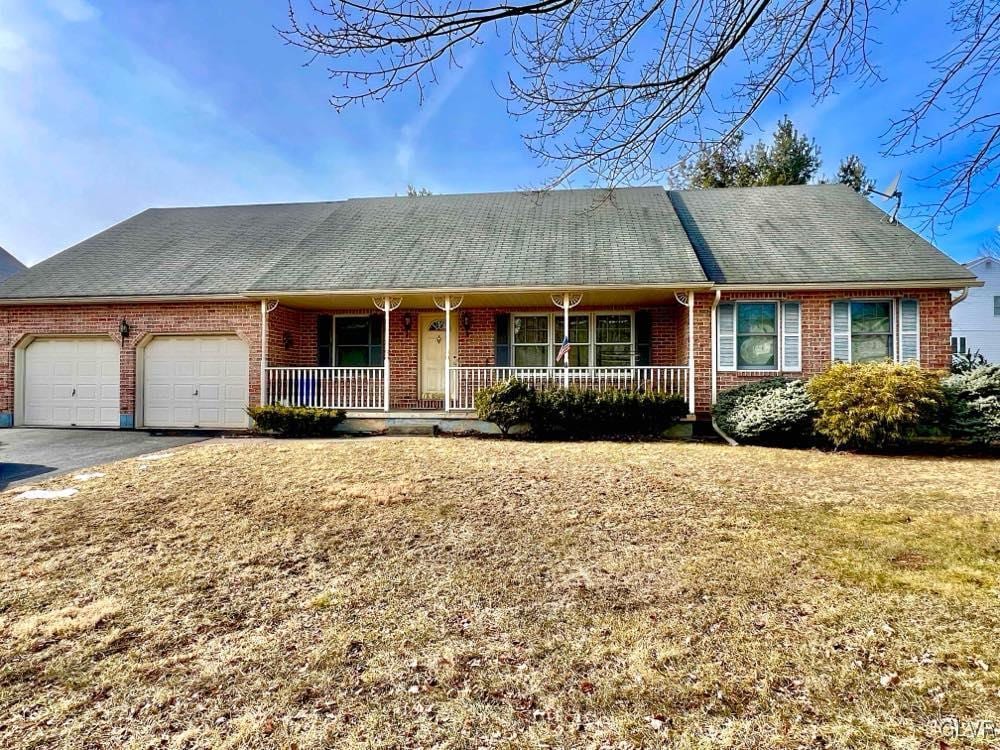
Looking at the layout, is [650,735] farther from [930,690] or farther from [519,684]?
[930,690]

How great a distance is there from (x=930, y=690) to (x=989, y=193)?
3724mm

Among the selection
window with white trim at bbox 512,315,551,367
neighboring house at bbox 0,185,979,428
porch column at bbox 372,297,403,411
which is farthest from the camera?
window with white trim at bbox 512,315,551,367

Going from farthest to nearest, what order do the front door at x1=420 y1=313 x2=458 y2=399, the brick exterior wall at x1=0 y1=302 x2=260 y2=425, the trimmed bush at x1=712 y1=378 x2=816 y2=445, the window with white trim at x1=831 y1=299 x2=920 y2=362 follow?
1. the front door at x1=420 y1=313 x2=458 y2=399
2. the brick exterior wall at x1=0 y1=302 x2=260 y2=425
3. the window with white trim at x1=831 y1=299 x2=920 y2=362
4. the trimmed bush at x1=712 y1=378 x2=816 y2=445

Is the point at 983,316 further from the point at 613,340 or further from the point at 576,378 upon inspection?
the point at 576,378

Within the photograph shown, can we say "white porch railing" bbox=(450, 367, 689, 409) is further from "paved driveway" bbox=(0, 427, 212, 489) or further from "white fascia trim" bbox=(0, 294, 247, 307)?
"paved driveway" bbox=(0, 427, 212, 489)

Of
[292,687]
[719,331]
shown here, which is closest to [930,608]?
[292,687]

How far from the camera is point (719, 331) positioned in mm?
10375

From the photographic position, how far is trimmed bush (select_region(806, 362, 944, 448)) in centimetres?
773

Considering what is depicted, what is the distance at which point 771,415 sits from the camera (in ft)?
28.3

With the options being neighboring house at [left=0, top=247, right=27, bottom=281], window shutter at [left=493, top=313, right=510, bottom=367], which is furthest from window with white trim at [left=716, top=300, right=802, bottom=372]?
neighboring house at [left=0, top=247, right=27, bottom=281]

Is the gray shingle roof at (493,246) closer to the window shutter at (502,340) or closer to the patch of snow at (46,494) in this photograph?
the window shutter at (502,340)

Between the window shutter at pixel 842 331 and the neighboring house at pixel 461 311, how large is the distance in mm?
62

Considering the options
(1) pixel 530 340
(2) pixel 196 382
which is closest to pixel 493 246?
(1) pixel 530 340

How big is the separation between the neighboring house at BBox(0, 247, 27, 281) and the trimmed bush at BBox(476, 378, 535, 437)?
83.0 feet
